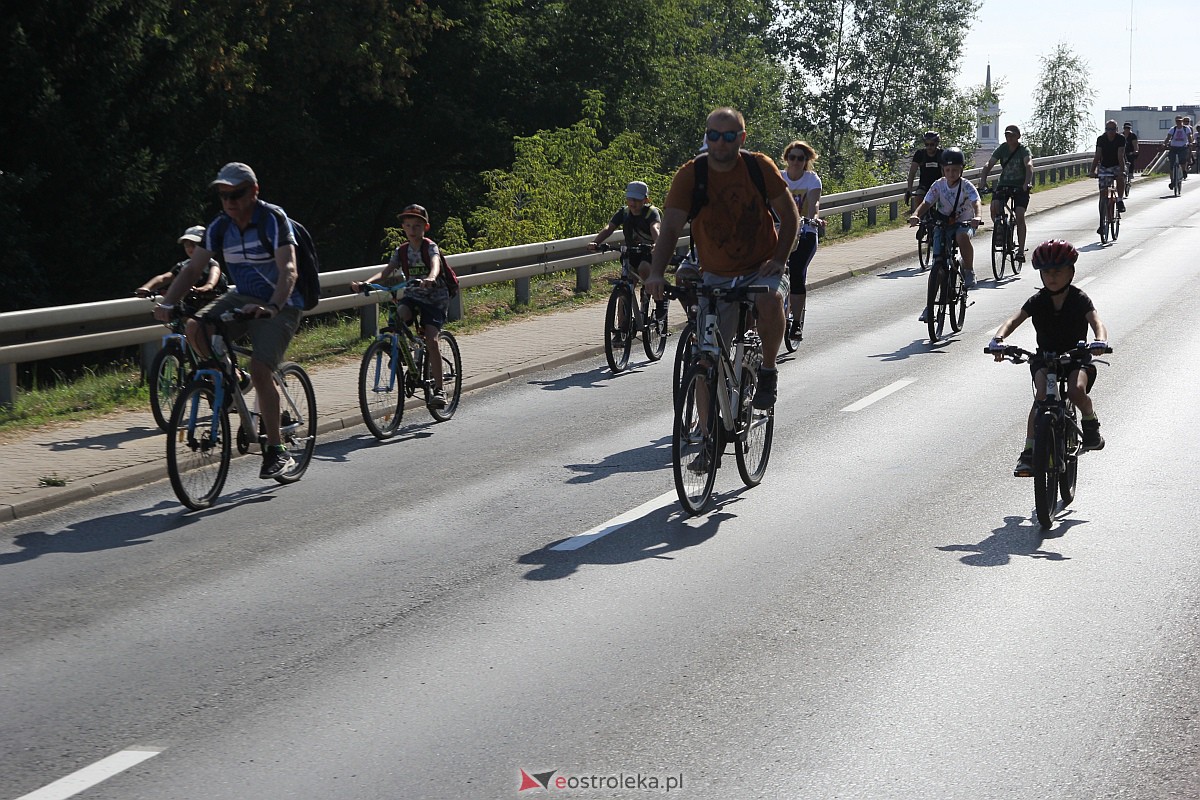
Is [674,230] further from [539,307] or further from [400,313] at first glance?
[539,307]

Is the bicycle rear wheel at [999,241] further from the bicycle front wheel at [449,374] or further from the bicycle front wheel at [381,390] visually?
the bicycle front wheel at [381,390]

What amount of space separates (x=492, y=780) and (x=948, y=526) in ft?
13.5

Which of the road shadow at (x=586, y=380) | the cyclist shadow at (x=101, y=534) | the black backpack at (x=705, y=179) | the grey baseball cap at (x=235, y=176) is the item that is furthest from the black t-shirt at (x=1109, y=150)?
the cyclist shadow at (x=101, y=534)

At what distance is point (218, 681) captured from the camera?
5797mm

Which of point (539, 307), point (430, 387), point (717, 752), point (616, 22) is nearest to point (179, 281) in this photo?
point (430, 387)

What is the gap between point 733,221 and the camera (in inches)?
337

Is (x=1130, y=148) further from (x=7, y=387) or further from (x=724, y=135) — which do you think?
(x=7, y=387)

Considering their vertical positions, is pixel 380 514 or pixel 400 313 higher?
pixel 400 313

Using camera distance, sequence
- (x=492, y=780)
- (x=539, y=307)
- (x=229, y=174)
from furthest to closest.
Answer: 1. (x=539, y=307)
2. (x=229, y=174)
3. (x=492, y=780)

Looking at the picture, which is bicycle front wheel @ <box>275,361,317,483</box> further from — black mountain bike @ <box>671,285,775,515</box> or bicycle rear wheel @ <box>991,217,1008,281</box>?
bicycle rear wheel @ <box>991,217,1008,281</box>

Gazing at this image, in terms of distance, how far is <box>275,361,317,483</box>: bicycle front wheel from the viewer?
9508 millimetres

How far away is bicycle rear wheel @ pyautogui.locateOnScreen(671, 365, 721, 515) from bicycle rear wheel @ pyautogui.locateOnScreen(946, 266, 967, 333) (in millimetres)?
8417

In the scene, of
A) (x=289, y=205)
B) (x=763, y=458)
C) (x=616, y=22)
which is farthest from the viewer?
(x=616, y=22)

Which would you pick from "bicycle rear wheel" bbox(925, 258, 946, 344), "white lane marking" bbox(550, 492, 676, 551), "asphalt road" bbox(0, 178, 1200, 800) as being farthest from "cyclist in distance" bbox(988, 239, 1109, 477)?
"bicycle rear wheel" bbox(925, 258, 946, 344)
